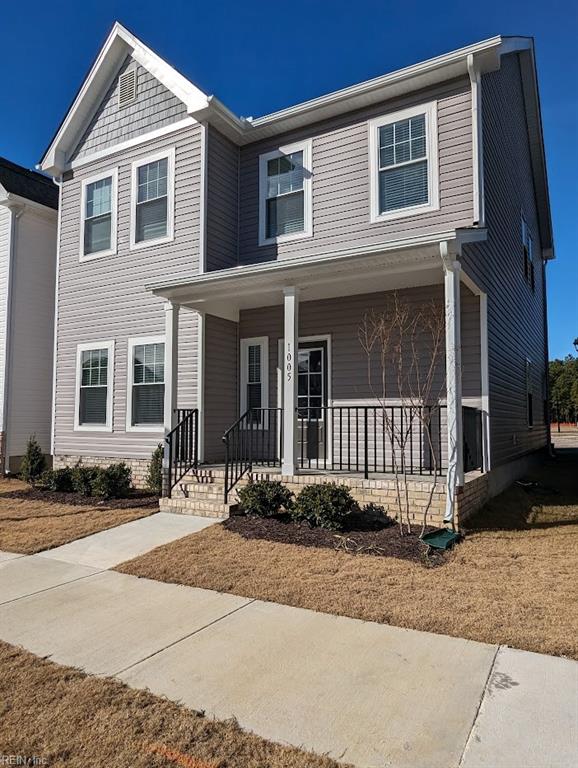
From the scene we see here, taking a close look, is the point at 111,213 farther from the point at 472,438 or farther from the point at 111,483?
the point at 472,438

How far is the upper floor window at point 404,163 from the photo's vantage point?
27.5 feet

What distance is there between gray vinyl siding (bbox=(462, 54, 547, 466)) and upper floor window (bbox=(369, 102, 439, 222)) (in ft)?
3.00

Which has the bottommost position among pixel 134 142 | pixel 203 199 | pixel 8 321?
pixel 8 321

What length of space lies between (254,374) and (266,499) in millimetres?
3478

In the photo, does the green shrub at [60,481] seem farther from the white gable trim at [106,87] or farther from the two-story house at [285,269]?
the white gable trim at [106,87]

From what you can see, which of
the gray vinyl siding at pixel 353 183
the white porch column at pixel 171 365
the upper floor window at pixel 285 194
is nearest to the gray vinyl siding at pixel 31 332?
the white porch column at pixel 171 365

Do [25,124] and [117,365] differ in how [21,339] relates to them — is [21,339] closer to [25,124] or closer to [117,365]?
[117,365]

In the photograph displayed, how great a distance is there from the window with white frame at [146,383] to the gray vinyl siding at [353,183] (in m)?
2.47

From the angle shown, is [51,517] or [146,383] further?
[146,383]

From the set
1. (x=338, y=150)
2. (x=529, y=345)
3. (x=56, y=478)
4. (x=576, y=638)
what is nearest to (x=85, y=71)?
(x=338, y=150)

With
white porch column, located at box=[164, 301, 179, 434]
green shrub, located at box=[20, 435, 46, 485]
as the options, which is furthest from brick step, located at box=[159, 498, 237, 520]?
green shrub, located at box=[20, 435, 46, 485]

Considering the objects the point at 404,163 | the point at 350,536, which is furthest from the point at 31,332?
the point at 350,536

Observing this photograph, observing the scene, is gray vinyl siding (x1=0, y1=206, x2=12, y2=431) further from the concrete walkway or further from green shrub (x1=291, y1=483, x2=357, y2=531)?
the concrete walkway

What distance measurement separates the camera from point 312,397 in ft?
30.7
